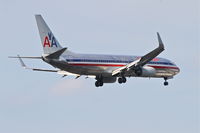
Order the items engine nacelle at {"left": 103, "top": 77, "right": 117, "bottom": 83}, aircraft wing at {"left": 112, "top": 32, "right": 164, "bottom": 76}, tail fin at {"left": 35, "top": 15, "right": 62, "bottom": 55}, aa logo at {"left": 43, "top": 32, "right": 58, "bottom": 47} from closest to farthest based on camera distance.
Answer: aircraft wing at {"left": 112, "top": 32, "right": 164, "bottom": 76} < tail fin at {"left": 35, "top": 15, "right": 62, "bottom": 55} < aa logo at {"left": 43, "top": 32, "right": 58, "bottom": 47} < engine nacelle at {"left": 103, "top": 77, "right": 117, "bottom": 83}

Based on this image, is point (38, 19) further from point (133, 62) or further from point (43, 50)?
point (133, 62)

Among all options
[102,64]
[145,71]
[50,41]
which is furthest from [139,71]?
[50,41]

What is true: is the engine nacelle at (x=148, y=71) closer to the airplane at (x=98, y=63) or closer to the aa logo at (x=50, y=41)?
the airplane at (x=98, y=63)

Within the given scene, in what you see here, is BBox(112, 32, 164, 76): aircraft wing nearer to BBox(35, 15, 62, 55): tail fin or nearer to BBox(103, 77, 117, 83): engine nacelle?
BBox(103, 77, 117, 83): engine nacelle

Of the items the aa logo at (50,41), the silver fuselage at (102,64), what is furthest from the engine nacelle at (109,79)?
the aa logo at (50,41)

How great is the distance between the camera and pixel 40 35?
10194 cm

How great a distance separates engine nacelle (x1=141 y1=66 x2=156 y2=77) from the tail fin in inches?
494

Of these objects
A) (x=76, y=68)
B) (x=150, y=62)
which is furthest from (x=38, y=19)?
(x=150, y=62)

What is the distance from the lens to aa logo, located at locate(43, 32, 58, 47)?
101312 millimetres

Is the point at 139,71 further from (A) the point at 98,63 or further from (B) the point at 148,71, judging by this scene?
(A) the point at 98,63

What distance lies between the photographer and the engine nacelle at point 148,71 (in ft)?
344

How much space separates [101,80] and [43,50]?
34.6 ft

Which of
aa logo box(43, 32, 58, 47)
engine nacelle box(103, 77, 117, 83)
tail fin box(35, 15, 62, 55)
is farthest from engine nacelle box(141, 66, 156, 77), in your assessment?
aa logo box(43, 32, 58, 47)

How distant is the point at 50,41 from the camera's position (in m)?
102
